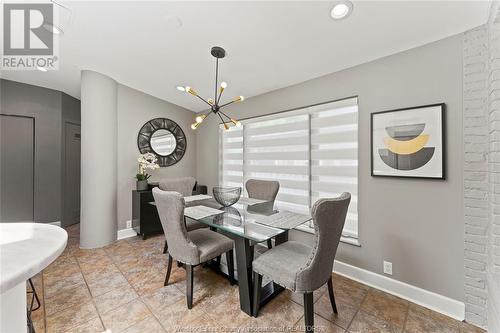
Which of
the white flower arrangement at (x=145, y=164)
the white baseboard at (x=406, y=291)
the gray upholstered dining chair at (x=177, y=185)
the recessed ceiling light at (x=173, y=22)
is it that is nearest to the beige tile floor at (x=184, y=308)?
the white baseboard at (x=406, y=291)

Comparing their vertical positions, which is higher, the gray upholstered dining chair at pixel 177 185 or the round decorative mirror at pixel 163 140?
the round decorative mirror at pixel 163 140

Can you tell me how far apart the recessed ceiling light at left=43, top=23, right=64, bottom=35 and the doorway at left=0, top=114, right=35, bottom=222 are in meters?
2.24

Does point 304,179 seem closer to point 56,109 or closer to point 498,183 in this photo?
point 498,183

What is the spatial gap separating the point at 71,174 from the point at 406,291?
561 cm

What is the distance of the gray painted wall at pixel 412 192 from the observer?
1769mm

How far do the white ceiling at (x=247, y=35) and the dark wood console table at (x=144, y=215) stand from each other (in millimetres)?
1939

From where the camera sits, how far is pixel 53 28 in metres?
2.17

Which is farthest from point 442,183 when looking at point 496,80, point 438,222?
point 496,80

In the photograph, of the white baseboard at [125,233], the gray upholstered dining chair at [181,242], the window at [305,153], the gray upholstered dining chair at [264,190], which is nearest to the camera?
the gray upholstered dining chair at [181,242]

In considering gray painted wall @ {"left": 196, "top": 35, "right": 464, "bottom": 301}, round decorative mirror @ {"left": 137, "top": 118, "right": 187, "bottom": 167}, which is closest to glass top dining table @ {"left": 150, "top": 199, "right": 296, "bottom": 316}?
gray painted wall @ {"left": 196, "top": 35, "right": 464, "bottom": 301}

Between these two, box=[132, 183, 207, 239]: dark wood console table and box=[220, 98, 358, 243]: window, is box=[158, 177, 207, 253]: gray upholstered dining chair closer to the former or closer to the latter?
box=[132, 183, 207, 239]: dark wood console table

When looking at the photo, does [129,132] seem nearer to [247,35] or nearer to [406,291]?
[247,35]

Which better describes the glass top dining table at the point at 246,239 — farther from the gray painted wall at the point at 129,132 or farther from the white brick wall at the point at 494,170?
the gray painted wall at the point at 129,132

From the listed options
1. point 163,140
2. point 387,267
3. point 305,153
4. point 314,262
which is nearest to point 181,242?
point 314,262
